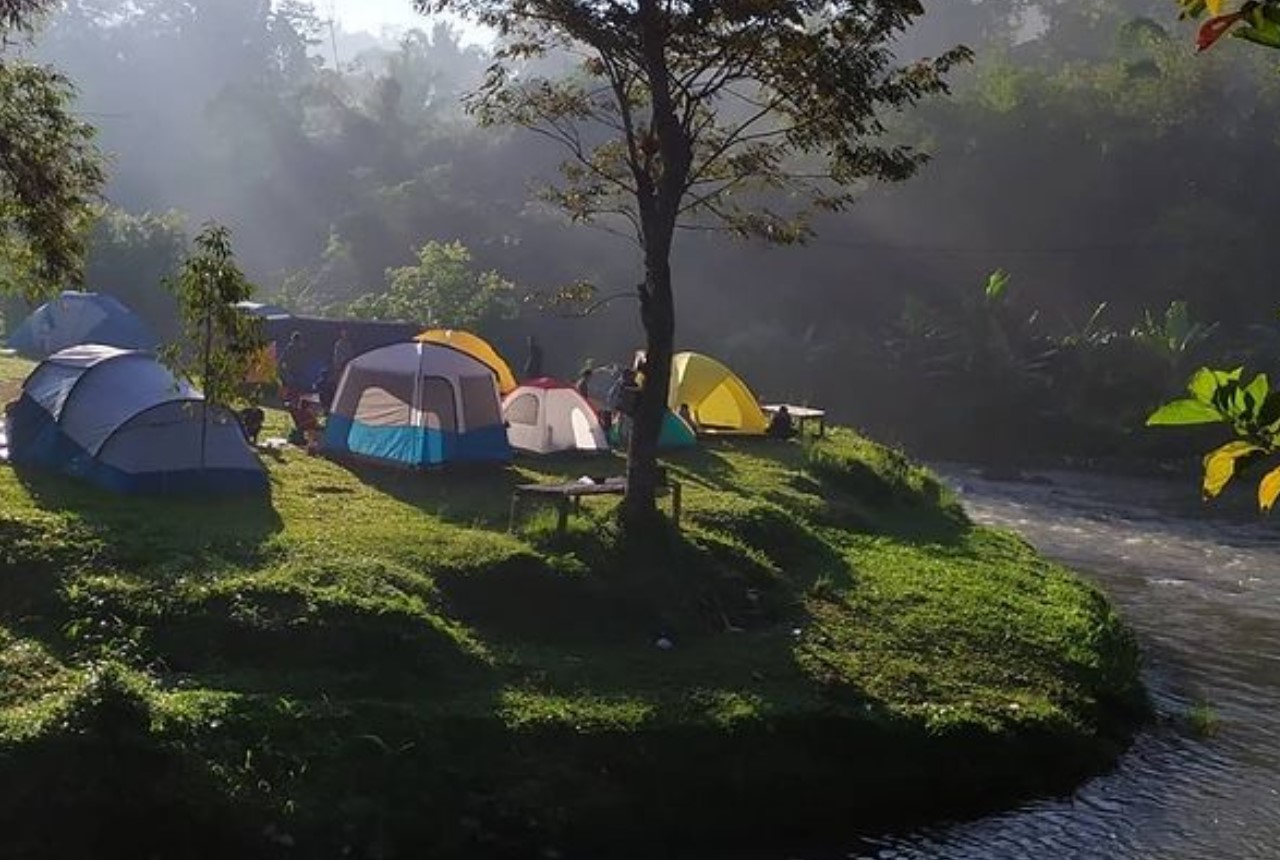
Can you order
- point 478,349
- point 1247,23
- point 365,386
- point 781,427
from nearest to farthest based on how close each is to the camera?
point 1247,23 < point 365,386 < point 781,427 < point 478,349

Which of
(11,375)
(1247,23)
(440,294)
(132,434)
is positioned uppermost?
(440,294)

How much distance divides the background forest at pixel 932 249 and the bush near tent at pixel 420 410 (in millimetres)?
11533

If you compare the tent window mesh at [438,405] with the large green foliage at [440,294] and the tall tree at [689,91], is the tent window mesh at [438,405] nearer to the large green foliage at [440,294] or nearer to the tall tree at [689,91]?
the tall tree at [689,91]

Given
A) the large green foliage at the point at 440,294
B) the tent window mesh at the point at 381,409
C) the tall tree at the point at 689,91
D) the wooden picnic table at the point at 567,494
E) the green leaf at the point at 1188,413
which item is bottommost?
the wooden picnic table at the point at 567,494

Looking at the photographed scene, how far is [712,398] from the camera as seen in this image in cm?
2853

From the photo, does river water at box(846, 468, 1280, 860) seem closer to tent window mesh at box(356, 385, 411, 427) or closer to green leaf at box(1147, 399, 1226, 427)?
green leaf at box(1147, 399, 1226, 427)

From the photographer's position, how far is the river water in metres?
12.4

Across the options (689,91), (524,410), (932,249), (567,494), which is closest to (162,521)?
(567,494)

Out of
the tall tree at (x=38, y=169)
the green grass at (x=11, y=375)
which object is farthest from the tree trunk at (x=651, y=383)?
the green grass at (x=11, y=375)

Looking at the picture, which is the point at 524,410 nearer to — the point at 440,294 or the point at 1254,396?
the point at 440,294

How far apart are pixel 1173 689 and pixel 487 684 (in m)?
9.39

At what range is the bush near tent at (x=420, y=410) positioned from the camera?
20.9 metres

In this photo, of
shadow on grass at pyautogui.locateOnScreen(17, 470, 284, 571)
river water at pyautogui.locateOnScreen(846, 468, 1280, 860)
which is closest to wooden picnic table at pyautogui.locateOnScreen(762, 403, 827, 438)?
river water at pyautogui.locateOnScreen(846, 468, 1280, 860)

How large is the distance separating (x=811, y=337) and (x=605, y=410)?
98.0ft
